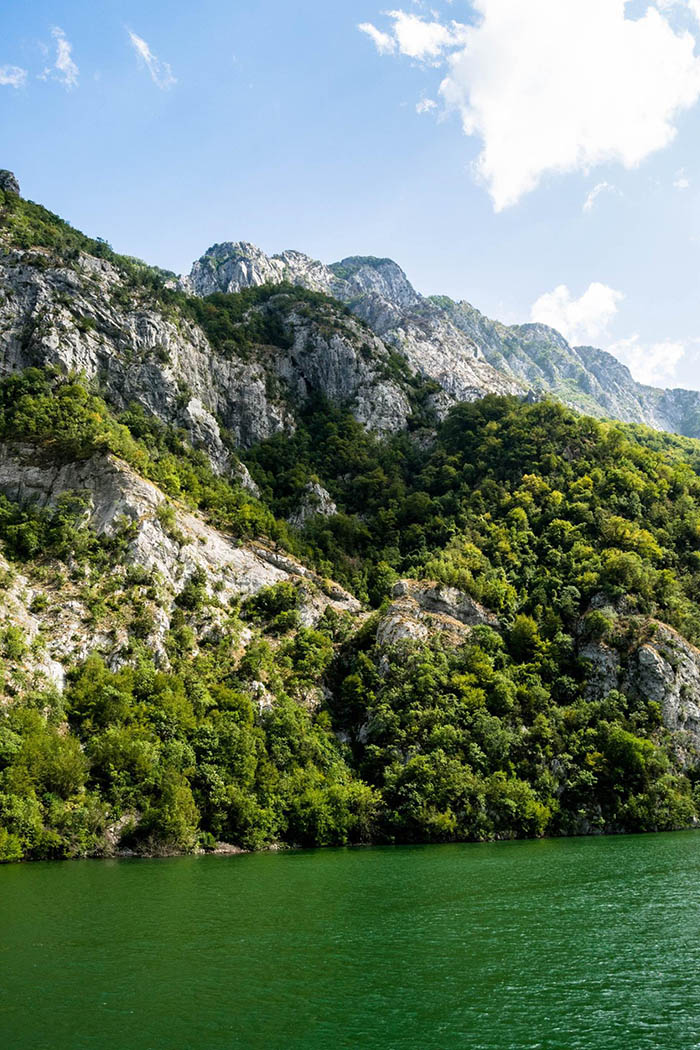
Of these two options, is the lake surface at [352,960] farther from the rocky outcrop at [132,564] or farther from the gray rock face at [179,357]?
the gray rock face at [179,357]

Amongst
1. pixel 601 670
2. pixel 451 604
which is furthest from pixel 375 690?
pixel 601 670

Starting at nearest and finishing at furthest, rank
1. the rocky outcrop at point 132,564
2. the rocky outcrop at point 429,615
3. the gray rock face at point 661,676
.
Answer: the rocky outcrop at point 132,564 < the gray rock face at point 661,676 < the rocky outcrop at point 429,615

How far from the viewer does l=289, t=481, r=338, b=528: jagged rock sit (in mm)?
110125

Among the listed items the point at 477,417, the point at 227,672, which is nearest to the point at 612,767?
the point at 227,672

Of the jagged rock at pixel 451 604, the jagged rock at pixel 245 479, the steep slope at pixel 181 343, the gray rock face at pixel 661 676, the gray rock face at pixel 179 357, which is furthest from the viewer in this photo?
the jagged rock at pixel 245 479

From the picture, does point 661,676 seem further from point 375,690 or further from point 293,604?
point 293,604

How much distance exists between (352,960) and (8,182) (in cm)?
14667

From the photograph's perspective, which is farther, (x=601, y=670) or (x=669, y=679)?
(x=601, y=670)

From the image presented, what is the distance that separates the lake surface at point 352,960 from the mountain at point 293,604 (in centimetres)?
1898

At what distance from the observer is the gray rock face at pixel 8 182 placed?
126 m

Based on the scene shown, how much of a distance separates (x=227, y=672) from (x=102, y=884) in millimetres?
34781

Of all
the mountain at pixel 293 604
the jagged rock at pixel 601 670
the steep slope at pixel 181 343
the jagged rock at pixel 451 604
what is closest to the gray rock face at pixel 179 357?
the steep slope at pixel 181 343

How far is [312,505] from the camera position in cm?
11144

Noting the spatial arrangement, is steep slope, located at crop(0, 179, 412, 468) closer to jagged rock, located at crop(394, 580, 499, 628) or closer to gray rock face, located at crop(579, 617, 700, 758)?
jagged rock, located at crop(394, 580, 499, 628)
